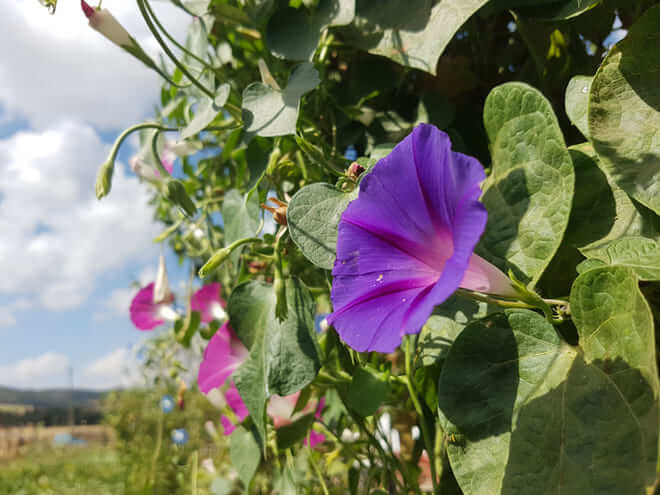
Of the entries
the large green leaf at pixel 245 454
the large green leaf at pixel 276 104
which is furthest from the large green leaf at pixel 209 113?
the large green leaf at pixel 245 454

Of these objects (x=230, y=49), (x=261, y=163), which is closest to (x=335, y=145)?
(x=261, y=163)

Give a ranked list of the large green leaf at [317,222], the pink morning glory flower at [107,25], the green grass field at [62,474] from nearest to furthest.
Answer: the large green leaf at [317,222] → the pink morning glory flower at [107,25] → the green grass field at [62,474]

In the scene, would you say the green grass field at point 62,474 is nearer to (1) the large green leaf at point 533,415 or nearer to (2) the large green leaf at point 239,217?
(2) the large green leaf at point 239,217

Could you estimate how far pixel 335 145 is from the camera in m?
0.67

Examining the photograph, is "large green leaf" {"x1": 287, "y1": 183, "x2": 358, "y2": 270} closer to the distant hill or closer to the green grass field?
the green grass field

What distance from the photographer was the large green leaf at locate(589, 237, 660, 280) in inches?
14.8

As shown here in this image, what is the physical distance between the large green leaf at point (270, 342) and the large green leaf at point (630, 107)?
0.31 meters

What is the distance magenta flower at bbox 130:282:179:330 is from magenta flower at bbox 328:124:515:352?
624 millimetres

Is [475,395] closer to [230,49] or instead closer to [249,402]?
[249,402]

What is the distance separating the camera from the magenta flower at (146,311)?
935 millimetres

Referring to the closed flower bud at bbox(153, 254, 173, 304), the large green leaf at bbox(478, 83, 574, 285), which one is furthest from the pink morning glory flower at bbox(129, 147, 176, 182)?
the large green leaf at bbox(478, 83, 574, 285)

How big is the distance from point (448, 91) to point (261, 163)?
9.6 inches

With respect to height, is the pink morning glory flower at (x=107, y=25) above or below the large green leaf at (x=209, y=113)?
above

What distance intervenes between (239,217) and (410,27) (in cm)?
30
